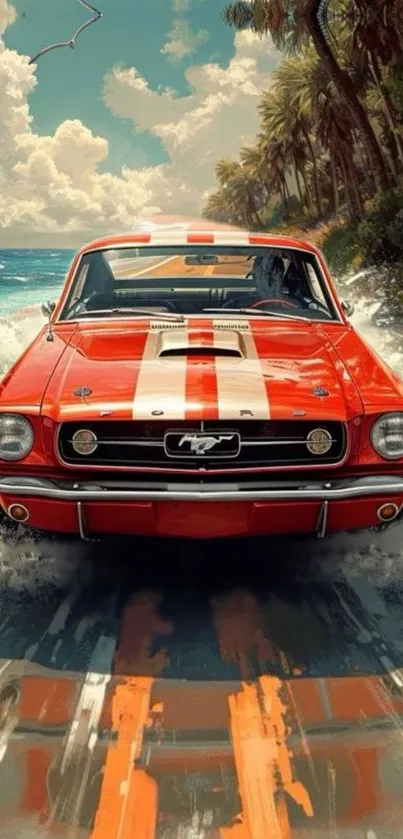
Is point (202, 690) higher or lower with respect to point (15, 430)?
lower

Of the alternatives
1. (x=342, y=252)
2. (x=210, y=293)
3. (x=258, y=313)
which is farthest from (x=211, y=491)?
(x=342, y=252)

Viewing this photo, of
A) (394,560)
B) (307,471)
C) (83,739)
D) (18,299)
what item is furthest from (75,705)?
(18,299)

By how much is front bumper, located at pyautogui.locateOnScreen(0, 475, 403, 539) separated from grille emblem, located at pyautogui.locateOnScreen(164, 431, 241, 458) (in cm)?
12

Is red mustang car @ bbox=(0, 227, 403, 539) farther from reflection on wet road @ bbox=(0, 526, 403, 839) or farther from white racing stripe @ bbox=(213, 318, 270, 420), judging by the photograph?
reflection on wet road @ bbox=(0, 526, 403, 839)

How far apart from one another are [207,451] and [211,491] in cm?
16

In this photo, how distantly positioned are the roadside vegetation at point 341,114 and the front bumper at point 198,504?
16794 millimetres

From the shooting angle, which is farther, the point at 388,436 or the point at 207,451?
the point at 388,436

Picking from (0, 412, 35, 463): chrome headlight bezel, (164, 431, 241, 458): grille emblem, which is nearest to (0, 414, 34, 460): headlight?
(0, 412, 35, 463): chrome headlight bezel

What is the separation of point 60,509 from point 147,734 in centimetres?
100

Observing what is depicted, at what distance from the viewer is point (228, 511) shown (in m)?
3.27

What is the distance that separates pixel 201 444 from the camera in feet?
10.7

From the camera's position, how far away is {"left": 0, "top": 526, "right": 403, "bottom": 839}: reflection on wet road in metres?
2.29

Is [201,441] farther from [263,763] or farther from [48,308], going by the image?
[48,308]

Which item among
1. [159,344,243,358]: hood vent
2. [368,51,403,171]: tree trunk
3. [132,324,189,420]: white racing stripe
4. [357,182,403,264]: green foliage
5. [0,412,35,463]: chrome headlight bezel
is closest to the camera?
[132,324,189,420]: white racing stripe
